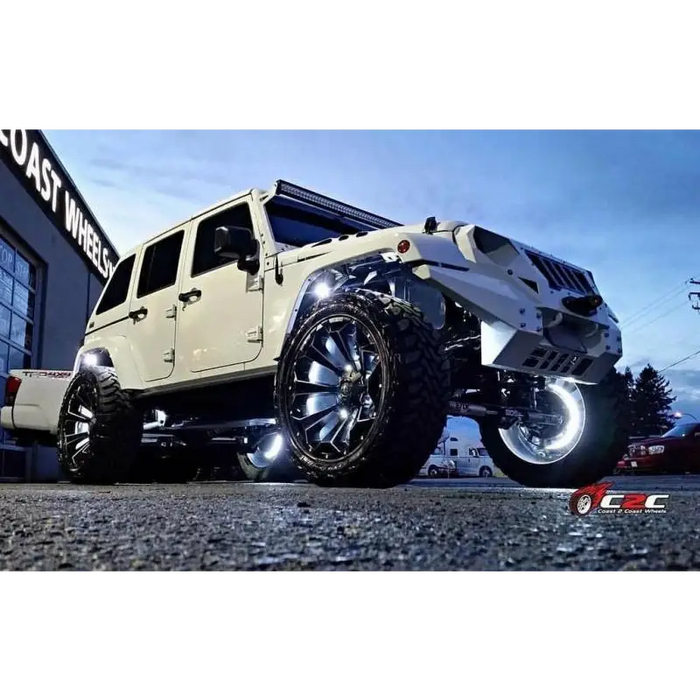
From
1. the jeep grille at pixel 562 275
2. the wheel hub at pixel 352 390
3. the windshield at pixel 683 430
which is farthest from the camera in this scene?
the windshield at pixel 683 430

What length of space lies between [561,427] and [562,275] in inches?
37.2

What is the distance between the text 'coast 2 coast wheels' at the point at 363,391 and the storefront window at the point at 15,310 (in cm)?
705

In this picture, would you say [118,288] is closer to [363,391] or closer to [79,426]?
[79,426]

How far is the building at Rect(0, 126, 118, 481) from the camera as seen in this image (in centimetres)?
989

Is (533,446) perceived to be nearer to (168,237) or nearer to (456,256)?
(456,256)

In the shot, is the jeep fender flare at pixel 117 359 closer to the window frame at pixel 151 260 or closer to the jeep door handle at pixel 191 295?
the window frame at pixel 151 260

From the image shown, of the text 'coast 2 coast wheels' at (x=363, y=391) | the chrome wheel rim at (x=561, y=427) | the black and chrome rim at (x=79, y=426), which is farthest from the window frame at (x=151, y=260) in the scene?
the chrome wheel rim at (x=561, y=427)

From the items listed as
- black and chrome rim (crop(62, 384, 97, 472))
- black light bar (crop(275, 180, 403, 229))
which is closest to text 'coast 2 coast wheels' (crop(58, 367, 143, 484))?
black and chrome rim (crop(62, 384, 97, 472))

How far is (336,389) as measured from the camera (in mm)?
3408

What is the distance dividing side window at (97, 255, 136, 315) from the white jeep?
164 mm

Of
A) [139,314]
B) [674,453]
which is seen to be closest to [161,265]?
[139,314]

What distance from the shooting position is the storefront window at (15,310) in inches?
386
